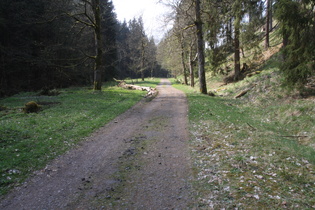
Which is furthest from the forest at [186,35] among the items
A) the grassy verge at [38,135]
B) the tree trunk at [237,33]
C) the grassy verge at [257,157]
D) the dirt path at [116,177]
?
the grassy verge at [38,135]

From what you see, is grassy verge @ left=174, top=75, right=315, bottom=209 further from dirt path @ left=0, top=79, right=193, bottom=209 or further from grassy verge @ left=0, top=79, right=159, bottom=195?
grassy verge @ left=0, top=79, right=159, bottom=195

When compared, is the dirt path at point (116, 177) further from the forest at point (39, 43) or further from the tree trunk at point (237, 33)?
the forest at point (39, 43)

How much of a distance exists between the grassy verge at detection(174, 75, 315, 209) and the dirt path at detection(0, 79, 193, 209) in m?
0.60

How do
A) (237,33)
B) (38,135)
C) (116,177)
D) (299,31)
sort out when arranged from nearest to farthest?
(116,177) < (38,135) < (299,31) < (237,33)

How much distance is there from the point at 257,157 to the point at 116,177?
409 centimetres

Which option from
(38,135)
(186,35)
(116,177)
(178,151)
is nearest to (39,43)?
(186,35)

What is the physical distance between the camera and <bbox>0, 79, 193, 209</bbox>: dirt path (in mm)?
4298

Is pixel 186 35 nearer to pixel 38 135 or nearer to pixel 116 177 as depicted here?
pixel 38 135

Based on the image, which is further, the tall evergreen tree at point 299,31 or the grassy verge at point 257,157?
the tall evergreen tree at point 299,31

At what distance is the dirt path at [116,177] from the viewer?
4298mm

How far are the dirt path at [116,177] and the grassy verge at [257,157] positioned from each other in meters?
0.60

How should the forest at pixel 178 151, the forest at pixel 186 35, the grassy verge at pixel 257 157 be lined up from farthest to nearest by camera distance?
the forest at pixel 186 35 → the forest at pixel 178 151 → the grassy verge at pixel 257 157

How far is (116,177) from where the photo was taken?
5309 millimetres

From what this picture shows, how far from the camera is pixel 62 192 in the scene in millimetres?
4676
